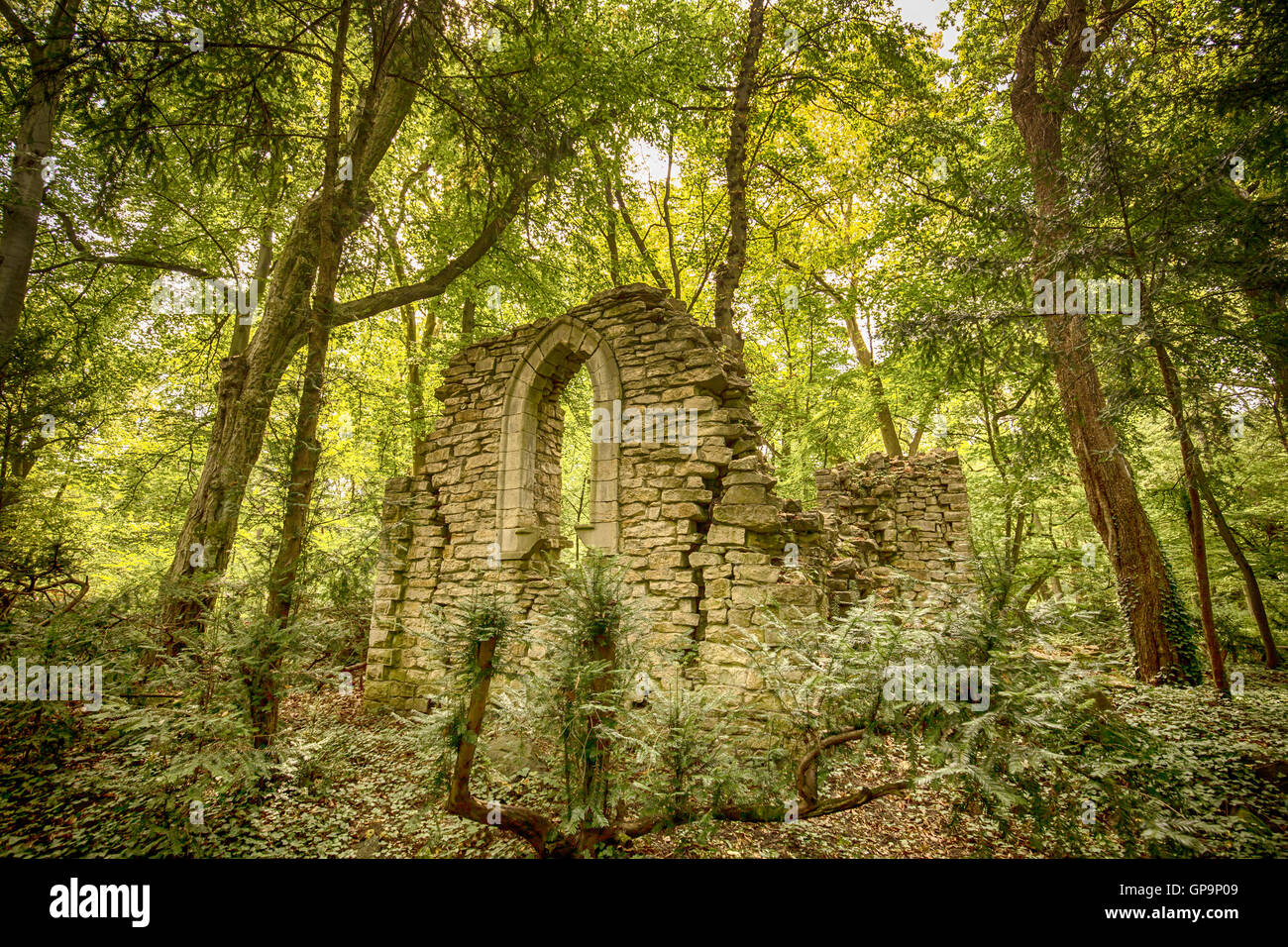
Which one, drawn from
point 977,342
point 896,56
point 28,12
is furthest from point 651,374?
point 28,12

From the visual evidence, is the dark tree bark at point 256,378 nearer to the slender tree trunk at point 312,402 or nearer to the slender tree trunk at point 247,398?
the slender tree trunk at point 247,398

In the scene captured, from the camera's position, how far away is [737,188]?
8.87 meters

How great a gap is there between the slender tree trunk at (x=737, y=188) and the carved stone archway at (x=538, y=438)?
9.77 ft

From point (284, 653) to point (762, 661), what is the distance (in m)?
3.80

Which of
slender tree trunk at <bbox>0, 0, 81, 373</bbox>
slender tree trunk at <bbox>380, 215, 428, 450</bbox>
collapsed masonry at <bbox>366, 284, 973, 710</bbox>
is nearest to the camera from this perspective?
collapsed masonry at <bbox>366, 284, 973, 710</bbox>

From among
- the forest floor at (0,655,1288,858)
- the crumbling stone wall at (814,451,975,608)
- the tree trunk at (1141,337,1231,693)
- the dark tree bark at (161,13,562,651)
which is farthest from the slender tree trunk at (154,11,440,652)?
the crumbling stone wall at (814,451,975,608)

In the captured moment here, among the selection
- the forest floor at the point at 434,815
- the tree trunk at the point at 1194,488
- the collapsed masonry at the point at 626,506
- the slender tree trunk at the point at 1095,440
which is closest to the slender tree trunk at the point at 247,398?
the forest floor at the point at 434,815

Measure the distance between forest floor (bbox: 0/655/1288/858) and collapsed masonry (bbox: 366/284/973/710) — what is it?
1250 mm

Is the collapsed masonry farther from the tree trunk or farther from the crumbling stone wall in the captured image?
the tree trunk

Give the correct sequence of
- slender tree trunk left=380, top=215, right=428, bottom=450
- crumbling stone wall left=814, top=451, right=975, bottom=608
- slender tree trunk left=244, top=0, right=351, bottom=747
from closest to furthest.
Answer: slender tree trunk left=244, top=0, right=351, bottom=747, crumbling stone wall left=814, top=451, right=975, bottom=608, slender tree trunk left=380, top=215, right=428, bottom=450

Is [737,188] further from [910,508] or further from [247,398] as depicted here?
[247,398]

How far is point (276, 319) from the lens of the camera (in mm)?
6121

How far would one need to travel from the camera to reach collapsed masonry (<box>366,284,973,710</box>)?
16.5ft
